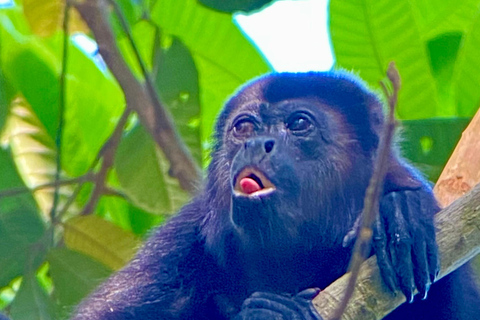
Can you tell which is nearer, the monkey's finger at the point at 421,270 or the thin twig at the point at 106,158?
the monkey's finger at the point at 421,270

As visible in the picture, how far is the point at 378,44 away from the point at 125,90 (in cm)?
93

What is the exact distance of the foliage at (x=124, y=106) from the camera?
138 inches

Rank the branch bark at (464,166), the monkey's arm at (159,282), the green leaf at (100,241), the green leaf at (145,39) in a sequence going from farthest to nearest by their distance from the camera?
the green leaf at (145,39) < the green leaf at (100,241) < the branch bark at (464,166) < the monkey's arm at (159,282)

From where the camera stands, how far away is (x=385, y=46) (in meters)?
3.65

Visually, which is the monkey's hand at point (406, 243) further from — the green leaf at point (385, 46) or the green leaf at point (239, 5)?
the green leaf at point (239, 5)

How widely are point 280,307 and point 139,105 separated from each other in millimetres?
1423

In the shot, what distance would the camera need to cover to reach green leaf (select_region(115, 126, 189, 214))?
374 cm

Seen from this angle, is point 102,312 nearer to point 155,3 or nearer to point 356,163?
point 356,163

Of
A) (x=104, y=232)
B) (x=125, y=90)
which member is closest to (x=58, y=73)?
(x=125, y=90)

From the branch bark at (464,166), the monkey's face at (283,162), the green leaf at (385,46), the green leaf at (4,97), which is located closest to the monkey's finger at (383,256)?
the monkey's face at (283,162)

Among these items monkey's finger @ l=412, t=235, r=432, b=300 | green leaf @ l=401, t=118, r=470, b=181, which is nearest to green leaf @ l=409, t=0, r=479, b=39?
green leaf @ l=401, t=118, r=470, b=181

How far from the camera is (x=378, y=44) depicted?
145 inches

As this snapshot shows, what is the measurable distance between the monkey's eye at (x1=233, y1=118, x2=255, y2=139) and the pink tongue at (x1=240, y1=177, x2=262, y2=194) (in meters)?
0.27

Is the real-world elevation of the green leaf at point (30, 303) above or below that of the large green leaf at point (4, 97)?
below
